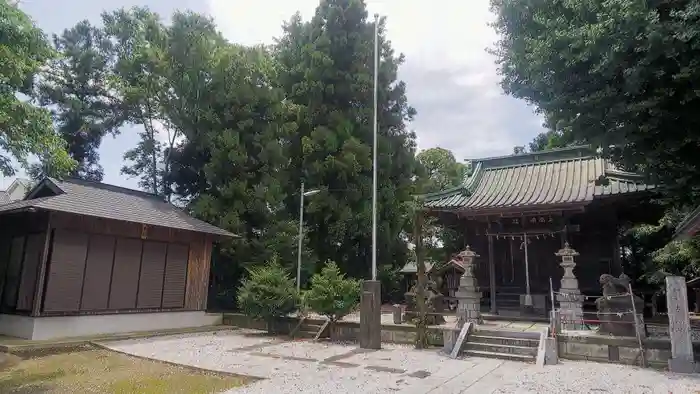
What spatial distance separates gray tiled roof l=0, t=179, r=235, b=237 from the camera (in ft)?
38.0

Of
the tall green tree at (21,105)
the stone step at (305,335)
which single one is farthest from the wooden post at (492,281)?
the tall green tree at (21,105)

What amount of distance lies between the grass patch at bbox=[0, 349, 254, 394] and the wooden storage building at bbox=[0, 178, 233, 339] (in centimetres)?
228

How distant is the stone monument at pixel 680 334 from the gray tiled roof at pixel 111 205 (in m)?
12.8

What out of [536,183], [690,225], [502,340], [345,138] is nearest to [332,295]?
[502,340]

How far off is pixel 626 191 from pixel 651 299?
4055 millimetres

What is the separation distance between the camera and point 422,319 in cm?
1091

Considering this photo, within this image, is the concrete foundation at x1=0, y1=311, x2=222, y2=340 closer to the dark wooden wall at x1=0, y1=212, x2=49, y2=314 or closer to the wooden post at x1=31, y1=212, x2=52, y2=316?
the wooden post at x1=31, y1=212, x2=52, y2=316

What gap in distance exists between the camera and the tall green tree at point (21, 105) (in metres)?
8.02

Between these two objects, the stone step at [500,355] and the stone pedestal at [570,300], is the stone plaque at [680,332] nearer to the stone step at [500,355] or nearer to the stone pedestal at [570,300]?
the stone step at [500,355]

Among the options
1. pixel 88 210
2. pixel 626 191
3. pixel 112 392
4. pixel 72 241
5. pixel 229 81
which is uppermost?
pixel 229 81

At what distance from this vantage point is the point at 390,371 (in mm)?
8336

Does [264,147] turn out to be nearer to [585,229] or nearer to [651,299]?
[585,229]

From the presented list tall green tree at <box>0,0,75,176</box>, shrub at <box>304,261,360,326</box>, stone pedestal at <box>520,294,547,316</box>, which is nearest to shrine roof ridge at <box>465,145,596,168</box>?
stone pedestal at <box>520,294,547,316</box>

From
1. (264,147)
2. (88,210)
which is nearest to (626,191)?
(264,147)
